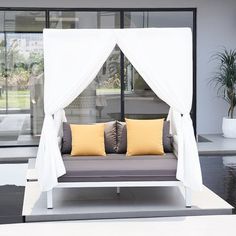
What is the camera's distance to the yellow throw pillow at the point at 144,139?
20.0 feet

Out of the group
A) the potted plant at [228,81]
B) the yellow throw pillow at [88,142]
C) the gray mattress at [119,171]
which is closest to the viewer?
the gray mattress at [119,171]

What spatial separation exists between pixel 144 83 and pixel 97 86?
3.08 feet

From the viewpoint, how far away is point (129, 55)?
5.56m

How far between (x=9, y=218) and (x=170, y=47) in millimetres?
2528

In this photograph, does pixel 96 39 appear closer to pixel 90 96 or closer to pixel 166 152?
pixel 166 152

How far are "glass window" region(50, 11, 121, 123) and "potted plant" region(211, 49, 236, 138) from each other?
205 cm

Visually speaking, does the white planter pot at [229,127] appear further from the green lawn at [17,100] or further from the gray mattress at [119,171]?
the gray mattress at [119,171]

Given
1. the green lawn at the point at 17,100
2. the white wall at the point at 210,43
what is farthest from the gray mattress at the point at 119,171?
the white wall at the point at 210,43

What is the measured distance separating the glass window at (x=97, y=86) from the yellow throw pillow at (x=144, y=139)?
367cm

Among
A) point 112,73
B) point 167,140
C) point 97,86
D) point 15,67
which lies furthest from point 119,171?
point 15,67

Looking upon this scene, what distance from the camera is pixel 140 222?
16.6 feet

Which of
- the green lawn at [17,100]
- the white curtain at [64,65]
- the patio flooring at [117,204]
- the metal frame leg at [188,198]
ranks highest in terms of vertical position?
the white curtain at [64,65]

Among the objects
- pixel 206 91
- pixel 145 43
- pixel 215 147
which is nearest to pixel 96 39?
pixel 145 43

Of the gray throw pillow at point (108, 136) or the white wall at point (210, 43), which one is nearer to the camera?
the gray throw pillow at point (108, 136)
